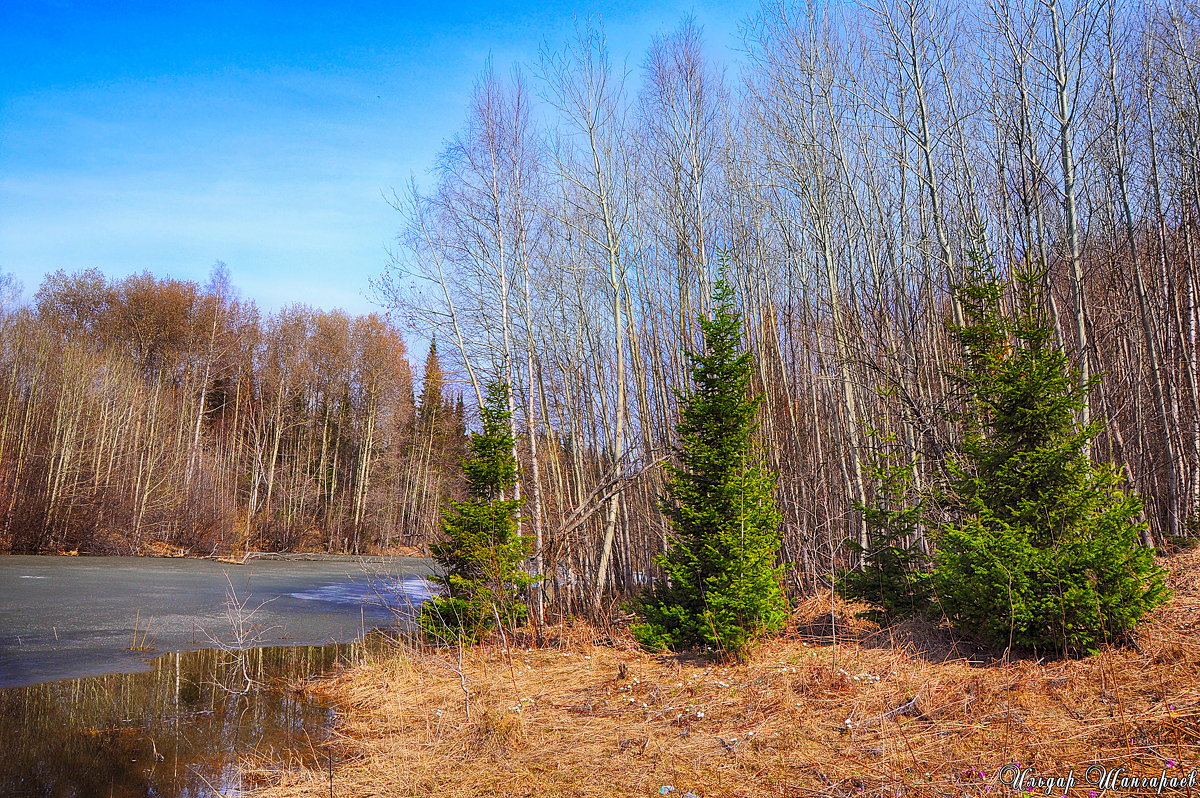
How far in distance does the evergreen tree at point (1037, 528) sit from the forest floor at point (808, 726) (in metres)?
0.31

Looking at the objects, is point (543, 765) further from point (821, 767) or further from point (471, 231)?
point (471, 231)

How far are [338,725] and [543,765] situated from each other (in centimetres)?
281

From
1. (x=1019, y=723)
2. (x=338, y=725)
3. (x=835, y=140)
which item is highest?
(x=835, y=140)

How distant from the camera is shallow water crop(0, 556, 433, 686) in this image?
8875 millimetres

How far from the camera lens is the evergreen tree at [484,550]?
30.8ft

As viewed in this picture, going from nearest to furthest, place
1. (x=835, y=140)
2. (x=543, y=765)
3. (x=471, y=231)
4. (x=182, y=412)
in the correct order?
1. (x=543, y=765)
2. (x=835, y=140)
3. (x=471, y=231)
4. (x=182, y=412)

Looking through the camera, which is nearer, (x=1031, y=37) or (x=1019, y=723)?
(x=1019, y=723)

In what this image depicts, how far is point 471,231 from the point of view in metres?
12.4

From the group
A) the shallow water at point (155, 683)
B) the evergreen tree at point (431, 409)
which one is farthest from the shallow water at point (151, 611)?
the evergreen tree at point (431, 409)

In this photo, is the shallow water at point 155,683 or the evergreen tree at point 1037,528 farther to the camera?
the evergreen tree at point 1037,528

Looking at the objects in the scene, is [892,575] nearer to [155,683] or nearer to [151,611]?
[155,683]

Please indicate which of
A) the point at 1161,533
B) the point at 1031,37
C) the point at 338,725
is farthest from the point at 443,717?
the point at 1031,37

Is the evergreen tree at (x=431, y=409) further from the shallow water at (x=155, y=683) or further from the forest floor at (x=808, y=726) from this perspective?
the forest floor at (x=808, y=726)

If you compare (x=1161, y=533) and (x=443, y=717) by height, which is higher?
(x=1161, y=533)
